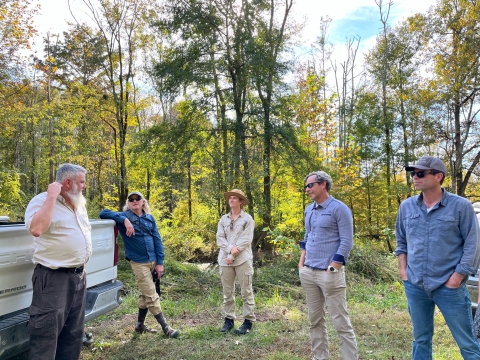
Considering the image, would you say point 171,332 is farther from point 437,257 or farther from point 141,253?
point 437,257

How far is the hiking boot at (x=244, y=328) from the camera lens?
13.8 ft

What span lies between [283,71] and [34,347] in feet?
33.0

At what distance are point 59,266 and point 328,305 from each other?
2.19 m

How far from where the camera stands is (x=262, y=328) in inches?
173

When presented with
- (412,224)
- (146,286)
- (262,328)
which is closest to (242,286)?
(262,328)

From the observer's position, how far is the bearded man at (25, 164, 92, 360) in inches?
94.7

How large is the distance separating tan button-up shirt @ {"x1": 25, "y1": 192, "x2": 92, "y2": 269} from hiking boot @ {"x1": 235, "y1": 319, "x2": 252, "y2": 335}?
7.47ft

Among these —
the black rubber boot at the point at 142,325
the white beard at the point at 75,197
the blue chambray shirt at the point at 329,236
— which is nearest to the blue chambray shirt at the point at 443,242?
the blue chambray shirt at the point at 329,236

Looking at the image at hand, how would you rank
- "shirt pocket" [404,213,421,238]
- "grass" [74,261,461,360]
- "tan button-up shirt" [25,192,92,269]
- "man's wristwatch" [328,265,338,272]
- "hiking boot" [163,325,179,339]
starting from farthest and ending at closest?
"hiking boot" [163,325,179,339] < "grass" [74,261,461,360] < "man's wristwatch" [328,265,338,272] < "shirt pocket" [404,213,421,238] < "tan button-up shirt" [25,192,92,269]

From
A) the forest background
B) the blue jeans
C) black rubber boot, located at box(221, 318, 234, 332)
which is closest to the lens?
the blue jeans

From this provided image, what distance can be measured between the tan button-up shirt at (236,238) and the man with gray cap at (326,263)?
3.66ft

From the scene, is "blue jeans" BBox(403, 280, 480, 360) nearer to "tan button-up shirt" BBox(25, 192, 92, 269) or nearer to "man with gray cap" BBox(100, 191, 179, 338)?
"tan button-up shirt" BBox(25, 192, 92, 269)

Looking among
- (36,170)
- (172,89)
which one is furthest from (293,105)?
(36,170)

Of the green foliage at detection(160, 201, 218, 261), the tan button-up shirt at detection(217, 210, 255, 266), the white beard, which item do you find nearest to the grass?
the tan button-up shirt at detection(217, 210, 255, 266)
